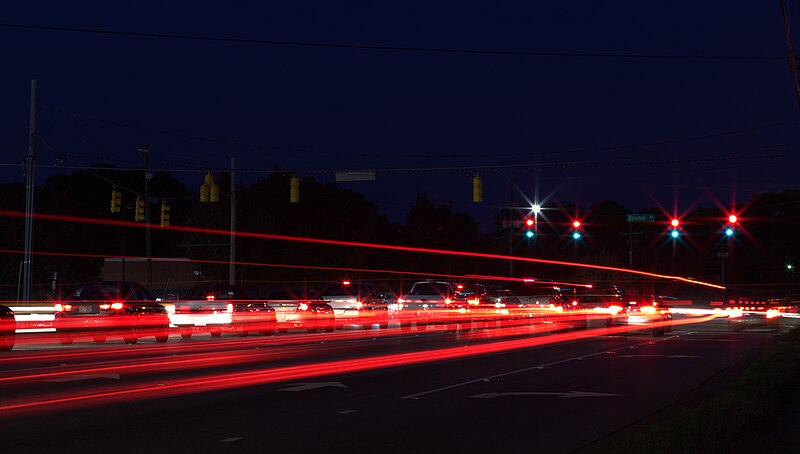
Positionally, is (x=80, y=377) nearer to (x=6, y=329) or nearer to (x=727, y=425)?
(x=6, y=329)

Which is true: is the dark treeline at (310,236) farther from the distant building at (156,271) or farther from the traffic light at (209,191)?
the traffic light at (209,191)

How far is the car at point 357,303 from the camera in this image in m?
40.9

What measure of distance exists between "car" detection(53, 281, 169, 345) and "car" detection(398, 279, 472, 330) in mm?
13001

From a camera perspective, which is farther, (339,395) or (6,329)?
(6,329)

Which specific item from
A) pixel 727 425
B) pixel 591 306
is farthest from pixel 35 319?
pixel 727 425

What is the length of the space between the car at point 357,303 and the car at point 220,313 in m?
4.75

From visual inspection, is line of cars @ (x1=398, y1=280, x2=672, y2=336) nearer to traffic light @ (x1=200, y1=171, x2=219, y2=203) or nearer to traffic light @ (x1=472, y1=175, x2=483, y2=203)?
traffic light @ (x1=472, y1=175, x2=483, y2=203)

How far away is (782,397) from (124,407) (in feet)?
31.6

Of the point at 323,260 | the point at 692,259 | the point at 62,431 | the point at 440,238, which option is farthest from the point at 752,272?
the point at 62,431

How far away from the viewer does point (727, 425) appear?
1173cm

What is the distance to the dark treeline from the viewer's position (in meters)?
66.5

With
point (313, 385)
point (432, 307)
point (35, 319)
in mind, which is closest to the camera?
point (313, 385)

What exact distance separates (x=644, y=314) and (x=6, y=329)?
23.5 meters

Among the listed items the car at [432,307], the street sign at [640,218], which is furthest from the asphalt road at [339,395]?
the street sign at [640,218]
